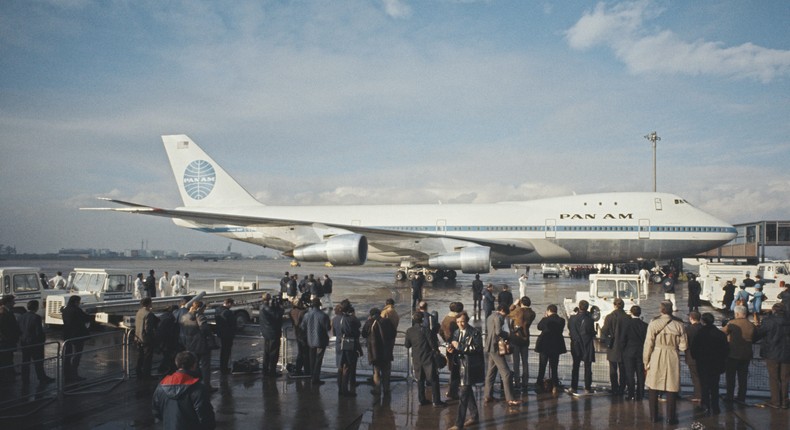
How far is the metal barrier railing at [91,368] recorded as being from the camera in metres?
8.20

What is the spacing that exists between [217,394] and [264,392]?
29.3 inches

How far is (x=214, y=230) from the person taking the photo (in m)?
30.1

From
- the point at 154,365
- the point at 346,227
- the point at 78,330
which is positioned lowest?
the point at 154,365

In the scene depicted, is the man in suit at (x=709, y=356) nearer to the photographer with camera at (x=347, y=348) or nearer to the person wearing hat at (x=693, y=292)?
the photographer with camera at (x=347, y=348)

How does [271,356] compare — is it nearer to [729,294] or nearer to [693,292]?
[693,292]

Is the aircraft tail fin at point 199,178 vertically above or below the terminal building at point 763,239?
above

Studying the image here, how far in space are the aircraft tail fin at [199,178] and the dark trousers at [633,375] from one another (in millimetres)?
28020

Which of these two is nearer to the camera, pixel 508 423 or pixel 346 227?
pixel 508 423

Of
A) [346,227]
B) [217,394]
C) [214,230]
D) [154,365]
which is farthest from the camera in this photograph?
[214,230]

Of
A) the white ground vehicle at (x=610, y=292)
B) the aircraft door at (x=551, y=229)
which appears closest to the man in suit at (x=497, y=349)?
the white ground vehicle at (x=610, y=292)

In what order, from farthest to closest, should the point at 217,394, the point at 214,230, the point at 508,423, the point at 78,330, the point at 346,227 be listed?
the point at 214,230 → the point at 346,227 → the point at 78,330 → the point at 217,394 → the point at 508,423

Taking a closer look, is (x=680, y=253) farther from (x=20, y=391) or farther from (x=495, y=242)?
(x=20, y=391)

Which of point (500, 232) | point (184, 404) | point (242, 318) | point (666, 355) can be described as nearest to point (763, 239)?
point (500, 232)

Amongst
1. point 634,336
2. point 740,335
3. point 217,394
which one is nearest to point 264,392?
point 217,394
